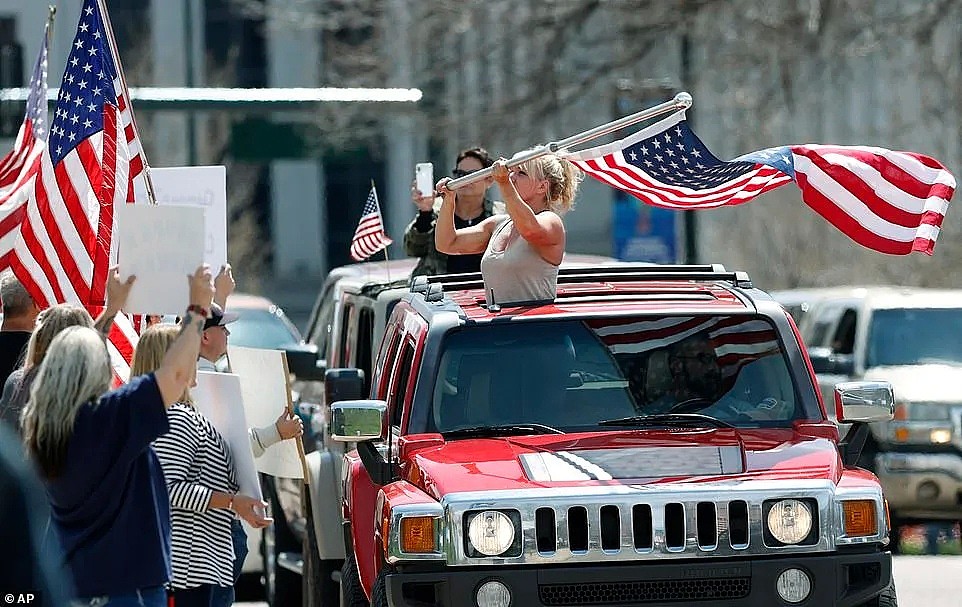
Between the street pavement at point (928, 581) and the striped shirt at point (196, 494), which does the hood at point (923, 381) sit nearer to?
the street pavement at point (928, 581)

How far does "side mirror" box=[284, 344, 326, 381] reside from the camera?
1057cm

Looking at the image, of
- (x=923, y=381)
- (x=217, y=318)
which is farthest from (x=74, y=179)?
(x=923, y=381)

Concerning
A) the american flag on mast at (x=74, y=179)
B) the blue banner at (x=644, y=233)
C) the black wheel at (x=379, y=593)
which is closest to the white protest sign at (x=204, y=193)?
the american flag on mast at (x=74, y=179)

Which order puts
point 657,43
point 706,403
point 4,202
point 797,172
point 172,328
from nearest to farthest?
point 172,328
point 706,403
point 797,172
point 4,202
point 657,43

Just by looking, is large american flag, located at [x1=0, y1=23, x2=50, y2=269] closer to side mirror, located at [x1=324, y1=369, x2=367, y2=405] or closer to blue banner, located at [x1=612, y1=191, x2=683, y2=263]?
side mirror, located at [x1=324, y1=369, x2=367, y2=405]

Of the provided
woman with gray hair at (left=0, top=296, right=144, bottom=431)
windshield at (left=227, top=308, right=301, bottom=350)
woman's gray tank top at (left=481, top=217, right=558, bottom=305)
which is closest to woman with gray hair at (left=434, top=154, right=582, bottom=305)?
woman's gray tank top at (left=481, top=217, right=558, bottom=305)

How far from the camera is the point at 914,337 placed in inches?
614

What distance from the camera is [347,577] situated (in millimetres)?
7871

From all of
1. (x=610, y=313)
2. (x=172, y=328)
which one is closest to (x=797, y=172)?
(x=610, y=313)

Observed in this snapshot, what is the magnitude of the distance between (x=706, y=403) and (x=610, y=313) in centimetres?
53

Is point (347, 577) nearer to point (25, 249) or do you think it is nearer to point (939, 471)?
point (25, 249)

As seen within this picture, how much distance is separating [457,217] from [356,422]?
3.08 metres

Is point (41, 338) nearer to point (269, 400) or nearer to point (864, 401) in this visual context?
point (269, 400)

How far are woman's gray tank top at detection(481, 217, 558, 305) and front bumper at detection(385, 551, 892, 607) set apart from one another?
1.55 m
